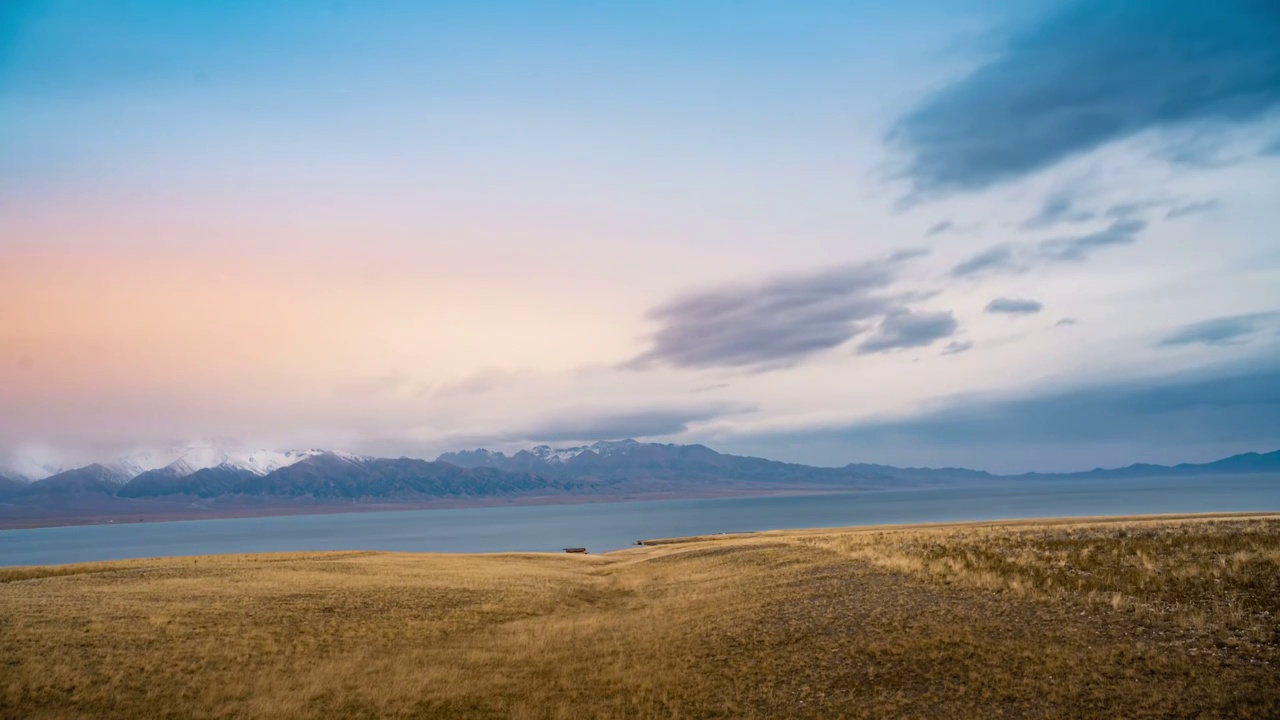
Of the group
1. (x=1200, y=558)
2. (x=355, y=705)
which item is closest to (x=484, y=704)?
(x=355, y=705)

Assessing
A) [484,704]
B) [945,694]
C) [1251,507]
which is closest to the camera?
[945,694]

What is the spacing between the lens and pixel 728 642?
23.6 m

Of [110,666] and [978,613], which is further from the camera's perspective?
[978,613]

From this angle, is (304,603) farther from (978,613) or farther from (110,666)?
(978,613)

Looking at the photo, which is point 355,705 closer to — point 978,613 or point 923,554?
point 978,613

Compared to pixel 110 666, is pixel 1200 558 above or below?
above

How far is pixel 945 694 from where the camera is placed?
55.6 feet

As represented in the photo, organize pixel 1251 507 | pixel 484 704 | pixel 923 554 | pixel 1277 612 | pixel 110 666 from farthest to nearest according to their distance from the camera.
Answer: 1. pixel 1251 507
2. pixel 923 554
3. pixel 110 666
4. pixel 484 704
5. pixel 1277 612

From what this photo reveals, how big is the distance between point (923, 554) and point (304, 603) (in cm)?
2693

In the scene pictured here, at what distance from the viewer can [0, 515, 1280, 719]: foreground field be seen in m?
17.0

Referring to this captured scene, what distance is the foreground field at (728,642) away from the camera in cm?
1700

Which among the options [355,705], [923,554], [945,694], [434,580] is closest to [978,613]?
[945,694]

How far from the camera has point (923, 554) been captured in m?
35.5

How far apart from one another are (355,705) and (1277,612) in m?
22.8
